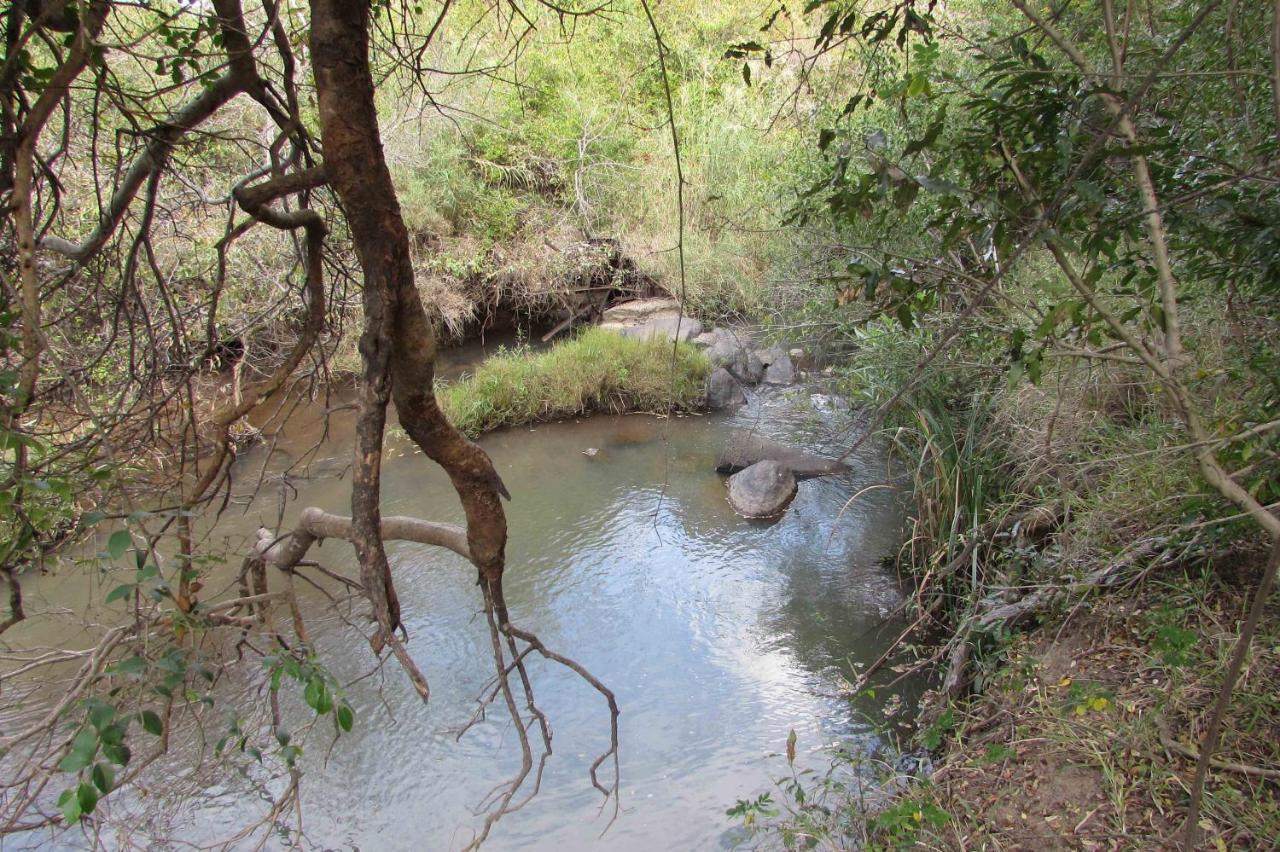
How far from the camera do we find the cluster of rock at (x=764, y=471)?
540 centimetres

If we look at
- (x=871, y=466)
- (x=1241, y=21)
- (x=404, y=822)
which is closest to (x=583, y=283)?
(x=871, y=466)

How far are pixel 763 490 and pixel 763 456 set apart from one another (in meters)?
0.58

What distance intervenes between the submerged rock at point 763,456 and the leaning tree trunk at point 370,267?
183 inches

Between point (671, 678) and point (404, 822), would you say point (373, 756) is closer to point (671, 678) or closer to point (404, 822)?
point (404, 822)

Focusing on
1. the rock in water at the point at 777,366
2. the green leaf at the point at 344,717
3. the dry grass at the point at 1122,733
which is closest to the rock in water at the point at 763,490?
the rock in water at the point at 777,366

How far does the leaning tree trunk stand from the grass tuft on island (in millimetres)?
6015

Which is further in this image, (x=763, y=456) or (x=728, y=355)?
(x=728, y=355)

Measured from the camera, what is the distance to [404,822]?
303 centimetres

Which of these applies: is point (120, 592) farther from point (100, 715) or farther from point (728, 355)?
point (728, 355)

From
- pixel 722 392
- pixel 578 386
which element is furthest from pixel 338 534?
pixel 722 392

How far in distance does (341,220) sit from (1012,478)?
3122 millimetres

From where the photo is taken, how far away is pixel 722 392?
24.5 feet

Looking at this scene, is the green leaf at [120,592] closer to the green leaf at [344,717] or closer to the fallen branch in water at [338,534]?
the green leaf at [344,717]

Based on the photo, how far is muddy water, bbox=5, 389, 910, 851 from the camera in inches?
118
